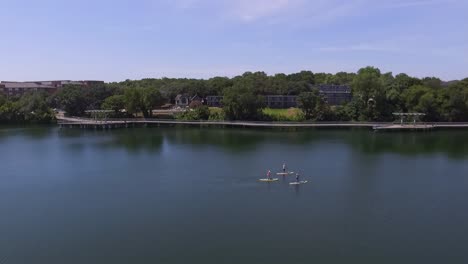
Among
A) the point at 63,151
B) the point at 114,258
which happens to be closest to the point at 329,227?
the point at 114,258

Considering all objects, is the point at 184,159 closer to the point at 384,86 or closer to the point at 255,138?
the point at 255,138

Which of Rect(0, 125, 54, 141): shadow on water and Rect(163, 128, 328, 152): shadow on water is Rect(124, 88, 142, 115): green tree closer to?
Rect(0, 125, 54, 141): shadow on water

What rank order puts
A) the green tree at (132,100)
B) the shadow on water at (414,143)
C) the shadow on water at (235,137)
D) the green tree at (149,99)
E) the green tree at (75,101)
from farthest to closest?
A: the green tree at (75,101), the green tree at (149,99), the green tree at (132,100), the shadow on water at (235,137), the shadow on water at (414,143)

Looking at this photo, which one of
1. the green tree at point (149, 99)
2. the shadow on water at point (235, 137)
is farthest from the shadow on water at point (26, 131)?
the shadow on water at point (235, 137)

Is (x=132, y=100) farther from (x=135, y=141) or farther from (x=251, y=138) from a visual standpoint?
(x=251, y=138)

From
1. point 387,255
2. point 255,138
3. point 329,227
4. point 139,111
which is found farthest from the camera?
point 139,111

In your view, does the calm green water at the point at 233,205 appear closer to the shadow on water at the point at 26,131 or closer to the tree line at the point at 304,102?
the shadow on water at the point at 26,131

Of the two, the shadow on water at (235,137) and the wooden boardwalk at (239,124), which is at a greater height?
the wooden boardwalk at (239,124)

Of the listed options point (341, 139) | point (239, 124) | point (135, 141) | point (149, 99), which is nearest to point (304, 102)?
point (239, 124)
